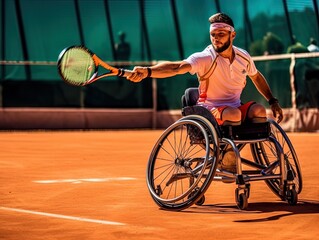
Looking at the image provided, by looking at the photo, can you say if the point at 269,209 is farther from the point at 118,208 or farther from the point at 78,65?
the point at 78,65

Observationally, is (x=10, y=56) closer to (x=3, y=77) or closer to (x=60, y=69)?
(x=3, y=77)

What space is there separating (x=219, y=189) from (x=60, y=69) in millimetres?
2536

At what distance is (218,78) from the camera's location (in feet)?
24.7

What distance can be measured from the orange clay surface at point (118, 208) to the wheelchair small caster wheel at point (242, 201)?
0.05m

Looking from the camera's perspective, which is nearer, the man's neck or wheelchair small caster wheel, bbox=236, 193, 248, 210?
wheelchair small caster wheel, bbox=236, 193, 248, 210

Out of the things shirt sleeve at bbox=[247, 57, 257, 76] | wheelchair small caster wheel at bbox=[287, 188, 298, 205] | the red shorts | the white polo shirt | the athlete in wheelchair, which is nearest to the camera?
the athlete in wheelchair

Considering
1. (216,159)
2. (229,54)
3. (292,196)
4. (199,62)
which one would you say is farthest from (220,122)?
(292,196)

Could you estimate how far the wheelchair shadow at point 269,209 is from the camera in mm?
7277

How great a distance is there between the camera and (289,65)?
21.2m

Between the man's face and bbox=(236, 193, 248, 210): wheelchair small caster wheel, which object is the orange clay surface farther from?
the man's face

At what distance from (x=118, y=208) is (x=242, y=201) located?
989 millimetres

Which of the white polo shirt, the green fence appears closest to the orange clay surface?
the white polo shirt

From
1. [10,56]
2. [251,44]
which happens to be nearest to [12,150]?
[10,56]

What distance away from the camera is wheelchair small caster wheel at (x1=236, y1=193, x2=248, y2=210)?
288 inches
